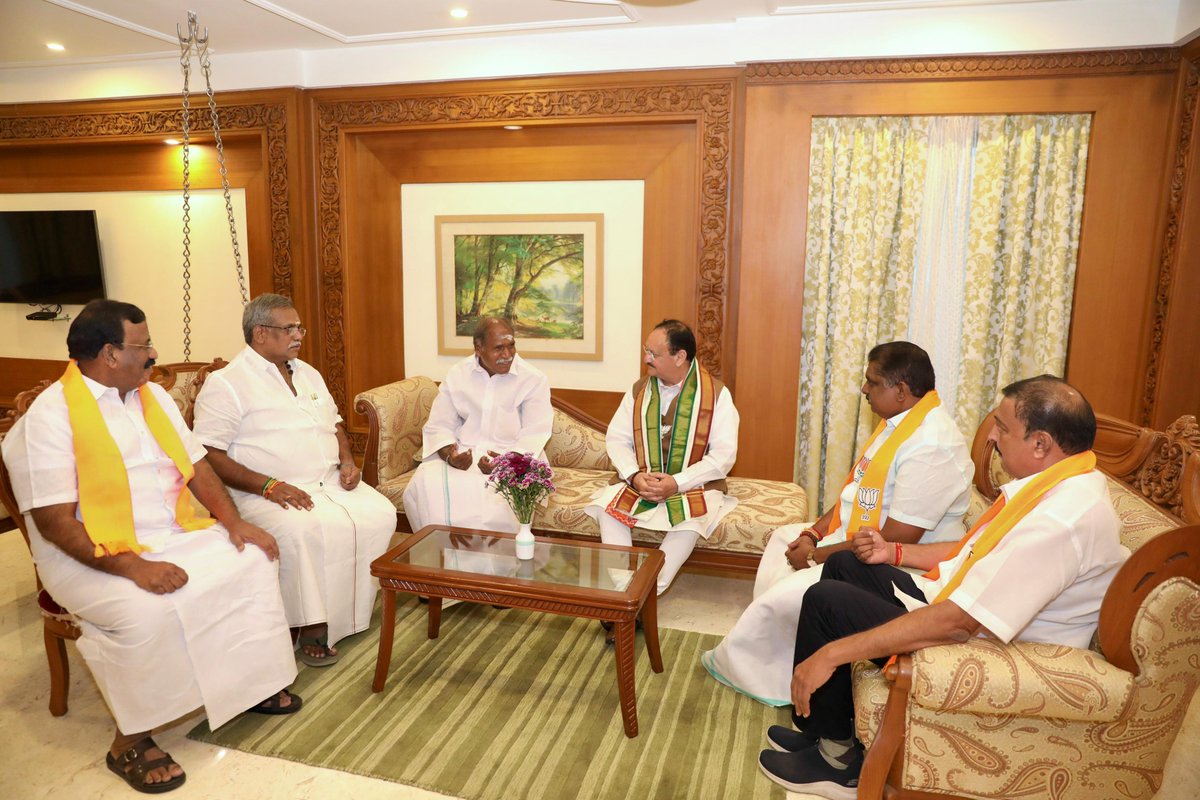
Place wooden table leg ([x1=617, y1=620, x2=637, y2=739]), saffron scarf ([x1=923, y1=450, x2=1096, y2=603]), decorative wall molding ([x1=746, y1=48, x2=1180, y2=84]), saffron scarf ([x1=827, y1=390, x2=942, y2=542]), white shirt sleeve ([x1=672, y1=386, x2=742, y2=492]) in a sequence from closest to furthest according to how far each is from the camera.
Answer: saffron scarf ([x1=923, y1=450, x2=1096, y2=603]) < wooden table leg ([x1=617, y1=620, x2=637, y2=739]) < saffron scarf ([x1=827, y1=390, x2=942, y2=542]) < white shirt sleeve ([x1=672, y1=386, x2=742, y2=492]) < decorative wall molding ([x1=746, y1=48, x2=1180, y2=84])

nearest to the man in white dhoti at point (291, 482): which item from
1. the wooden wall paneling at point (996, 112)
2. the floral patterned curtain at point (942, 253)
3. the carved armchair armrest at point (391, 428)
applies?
the carved armchair armrest at point (391, 428)

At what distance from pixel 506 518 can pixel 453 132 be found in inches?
112

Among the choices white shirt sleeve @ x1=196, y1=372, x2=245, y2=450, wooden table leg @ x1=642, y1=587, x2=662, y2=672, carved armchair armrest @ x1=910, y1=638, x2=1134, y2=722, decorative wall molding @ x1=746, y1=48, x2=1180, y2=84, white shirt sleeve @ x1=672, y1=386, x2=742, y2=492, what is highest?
decorative wall molding @ x1=746, y1=48, x2=1180, y2=84

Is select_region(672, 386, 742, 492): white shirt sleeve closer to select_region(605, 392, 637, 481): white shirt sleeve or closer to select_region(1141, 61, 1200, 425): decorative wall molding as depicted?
select_region(605, 392, 637, 481): white shirt sleeve

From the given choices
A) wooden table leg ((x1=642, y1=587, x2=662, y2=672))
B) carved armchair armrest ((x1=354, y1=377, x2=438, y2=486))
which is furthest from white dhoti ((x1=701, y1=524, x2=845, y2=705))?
carved armchair armrest ((x1=354, y1=377, x2=438, y2=486))

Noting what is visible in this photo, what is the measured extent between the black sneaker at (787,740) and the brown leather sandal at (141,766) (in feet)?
6.51

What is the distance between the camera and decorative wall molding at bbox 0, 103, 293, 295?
5285 mm

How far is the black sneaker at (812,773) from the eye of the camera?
2.38m

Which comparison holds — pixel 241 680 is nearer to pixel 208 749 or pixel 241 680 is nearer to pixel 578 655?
pixel 208 749

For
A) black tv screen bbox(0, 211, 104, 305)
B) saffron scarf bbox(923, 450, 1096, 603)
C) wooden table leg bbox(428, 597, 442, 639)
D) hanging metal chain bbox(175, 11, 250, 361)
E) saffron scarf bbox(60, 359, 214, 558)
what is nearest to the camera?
saffron scarf bbox(923, 450, 1096, 603)

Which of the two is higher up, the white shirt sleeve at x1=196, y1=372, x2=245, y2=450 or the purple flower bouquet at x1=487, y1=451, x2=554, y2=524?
the white shirt sleeve at x1=196, y1=372, x2=245, y2=450

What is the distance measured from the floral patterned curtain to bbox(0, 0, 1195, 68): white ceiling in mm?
638

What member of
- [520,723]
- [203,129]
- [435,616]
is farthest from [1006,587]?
[203,129]

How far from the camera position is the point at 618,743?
2.65m
